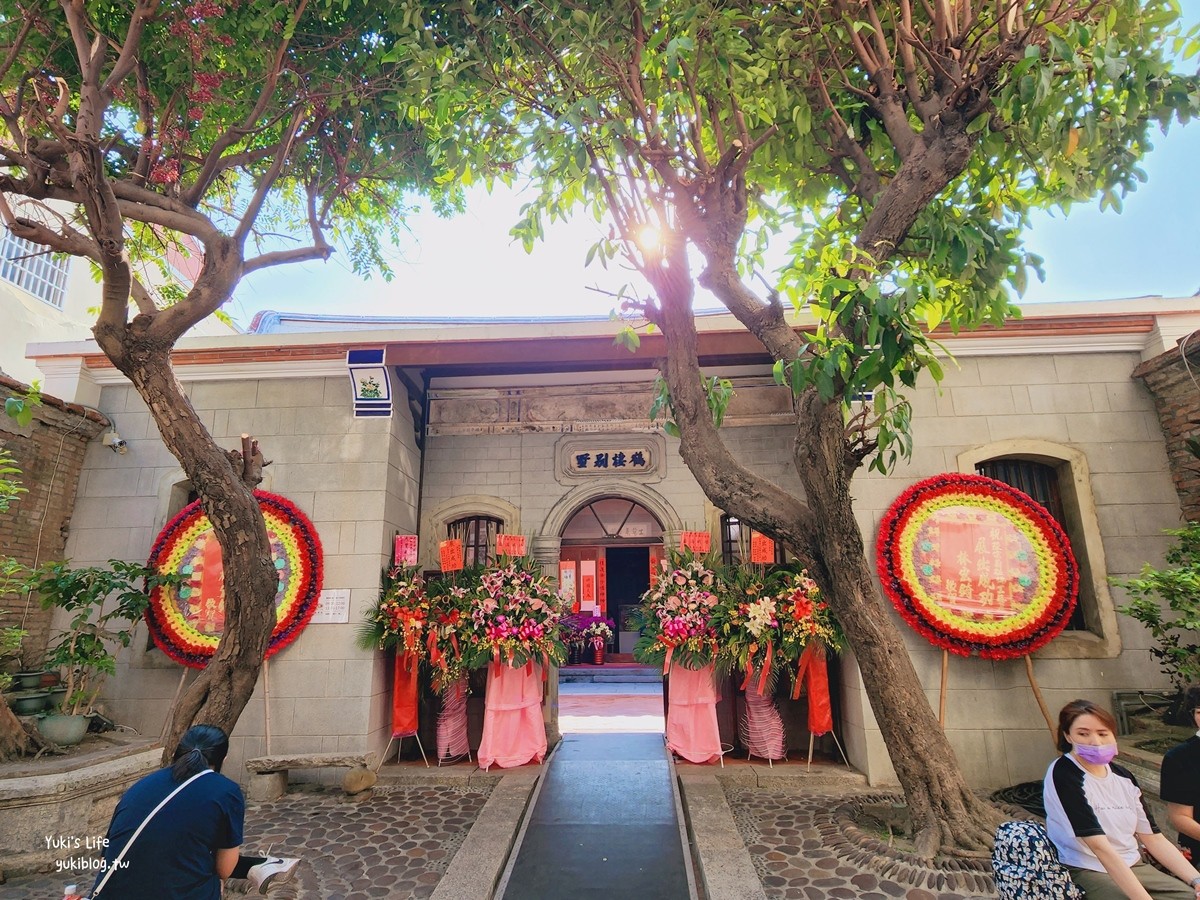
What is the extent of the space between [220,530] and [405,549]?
8.08ft

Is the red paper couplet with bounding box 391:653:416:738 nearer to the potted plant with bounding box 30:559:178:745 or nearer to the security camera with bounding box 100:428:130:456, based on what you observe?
the potted plant with bounding box 30:559:178:745

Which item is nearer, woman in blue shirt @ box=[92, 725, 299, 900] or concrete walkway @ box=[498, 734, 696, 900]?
woman in blue shirt @ box=[92, 725, 299, 900]

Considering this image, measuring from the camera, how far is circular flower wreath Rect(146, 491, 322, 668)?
5832 millimetres

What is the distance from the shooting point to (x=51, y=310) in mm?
9594

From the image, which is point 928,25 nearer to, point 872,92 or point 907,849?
point 872,92

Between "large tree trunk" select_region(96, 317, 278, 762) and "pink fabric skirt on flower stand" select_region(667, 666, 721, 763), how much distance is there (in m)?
3.66

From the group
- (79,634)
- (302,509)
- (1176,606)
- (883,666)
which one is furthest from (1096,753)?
(79,634)

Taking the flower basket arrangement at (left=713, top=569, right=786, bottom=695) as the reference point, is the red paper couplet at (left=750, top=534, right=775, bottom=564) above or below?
above

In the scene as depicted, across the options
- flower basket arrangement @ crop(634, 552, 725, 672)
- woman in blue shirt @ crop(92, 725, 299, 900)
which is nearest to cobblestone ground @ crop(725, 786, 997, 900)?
flower basket arrangement @ crop(634, 552, 725, 672)

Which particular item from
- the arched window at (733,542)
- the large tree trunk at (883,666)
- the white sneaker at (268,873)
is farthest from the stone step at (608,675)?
the white sneaker at (268,873)

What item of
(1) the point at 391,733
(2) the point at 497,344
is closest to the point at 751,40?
(2) the point at 497,344

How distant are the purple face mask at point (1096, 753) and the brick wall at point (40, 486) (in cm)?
729

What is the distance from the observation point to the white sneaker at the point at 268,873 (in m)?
2.33

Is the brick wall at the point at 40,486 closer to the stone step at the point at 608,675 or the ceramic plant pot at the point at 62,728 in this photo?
the ceramic plant pot at the point at 62,728
